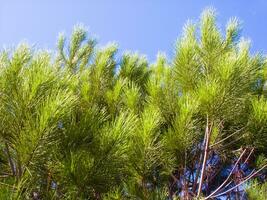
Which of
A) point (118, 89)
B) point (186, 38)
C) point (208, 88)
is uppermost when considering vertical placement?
point (186, 38)

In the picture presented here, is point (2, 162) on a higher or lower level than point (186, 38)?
lower

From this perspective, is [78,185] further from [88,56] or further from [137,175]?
[88,56]

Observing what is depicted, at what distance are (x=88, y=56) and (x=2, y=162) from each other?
1230 mm

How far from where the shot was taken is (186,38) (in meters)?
2.01

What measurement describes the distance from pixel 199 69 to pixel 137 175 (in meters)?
0.59

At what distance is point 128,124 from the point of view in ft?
4.64

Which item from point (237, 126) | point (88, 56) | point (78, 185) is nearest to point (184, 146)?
→ point (237, 126)

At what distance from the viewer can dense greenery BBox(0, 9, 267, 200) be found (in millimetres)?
1329

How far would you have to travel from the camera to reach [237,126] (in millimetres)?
1979

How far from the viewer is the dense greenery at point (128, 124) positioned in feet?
4.36

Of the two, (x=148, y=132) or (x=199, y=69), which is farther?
(x=199, y=69)

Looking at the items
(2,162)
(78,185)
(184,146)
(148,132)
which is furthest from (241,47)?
(2,162)

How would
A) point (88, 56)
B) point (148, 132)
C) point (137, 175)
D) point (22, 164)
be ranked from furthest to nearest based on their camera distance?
point (88, 56), point (137, 175), point (148, 132), point (22, 164)

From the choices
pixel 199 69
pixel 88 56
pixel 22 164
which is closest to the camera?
pixel 22 164
